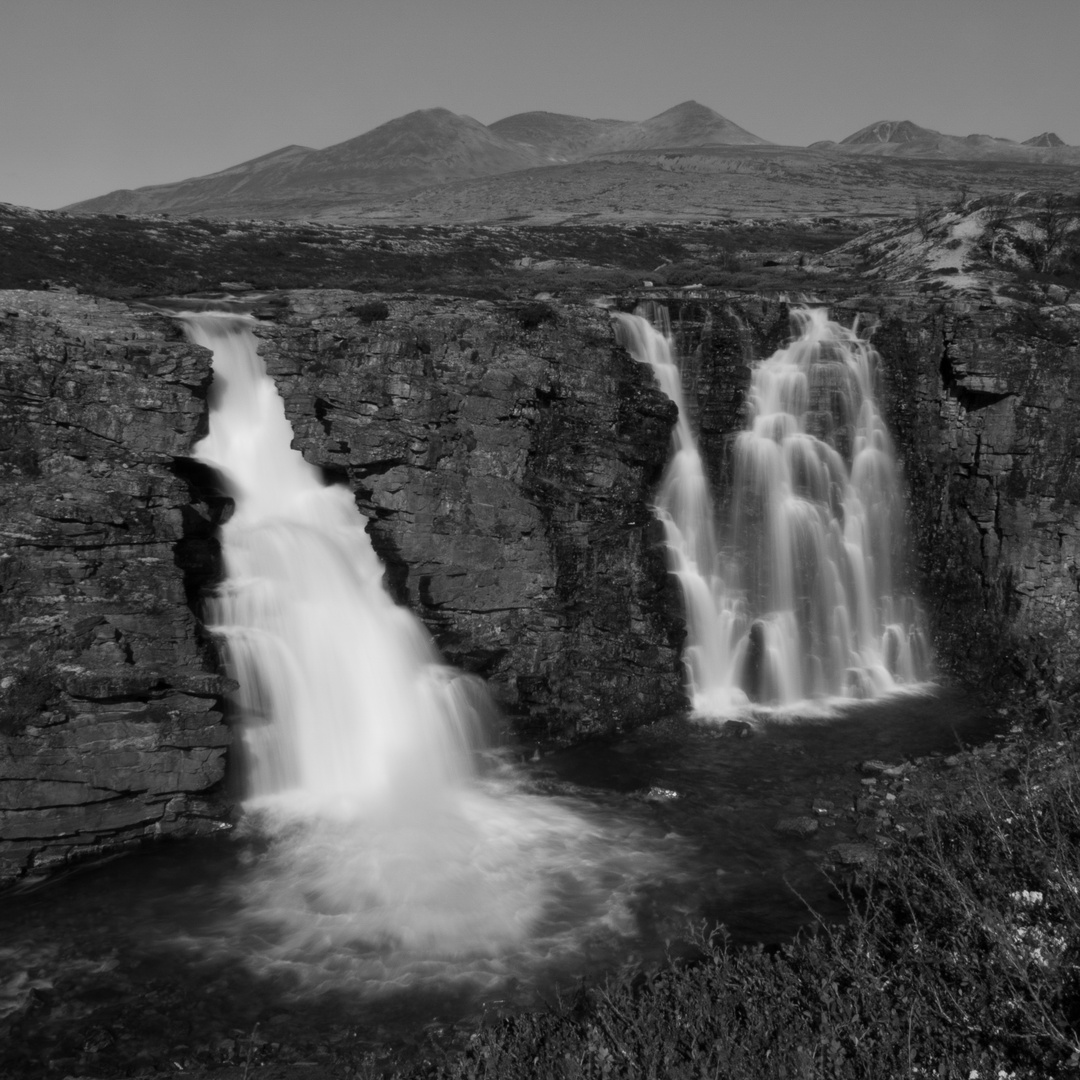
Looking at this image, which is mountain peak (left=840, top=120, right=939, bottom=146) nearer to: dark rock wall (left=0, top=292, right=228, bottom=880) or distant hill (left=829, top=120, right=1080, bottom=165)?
distant hill (left=829, top=120, right=1080, bottom=165)

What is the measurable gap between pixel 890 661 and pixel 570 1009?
17830 millimetres

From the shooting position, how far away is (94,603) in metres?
16.8

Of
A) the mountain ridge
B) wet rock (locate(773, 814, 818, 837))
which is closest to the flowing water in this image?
wet rock (locate(773, 814, 818, 837))

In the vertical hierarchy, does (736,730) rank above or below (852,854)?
above

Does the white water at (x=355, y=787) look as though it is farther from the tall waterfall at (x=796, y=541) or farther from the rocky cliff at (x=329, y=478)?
the tall waterfall at (x=796, y=541)

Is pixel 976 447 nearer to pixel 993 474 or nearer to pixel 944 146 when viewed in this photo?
pixel 993 474

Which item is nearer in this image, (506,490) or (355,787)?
(355,787)

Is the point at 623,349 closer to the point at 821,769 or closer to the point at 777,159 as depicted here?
the point at 821,769

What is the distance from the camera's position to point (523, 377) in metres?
22.3

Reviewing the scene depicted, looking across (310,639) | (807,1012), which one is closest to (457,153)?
(310,639)

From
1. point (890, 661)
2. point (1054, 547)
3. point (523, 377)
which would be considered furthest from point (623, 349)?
point (1054, 547)

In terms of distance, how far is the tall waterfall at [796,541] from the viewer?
23.7m

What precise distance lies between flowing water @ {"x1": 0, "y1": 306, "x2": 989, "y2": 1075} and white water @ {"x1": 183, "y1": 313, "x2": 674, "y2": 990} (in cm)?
5

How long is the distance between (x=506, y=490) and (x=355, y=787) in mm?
7889
